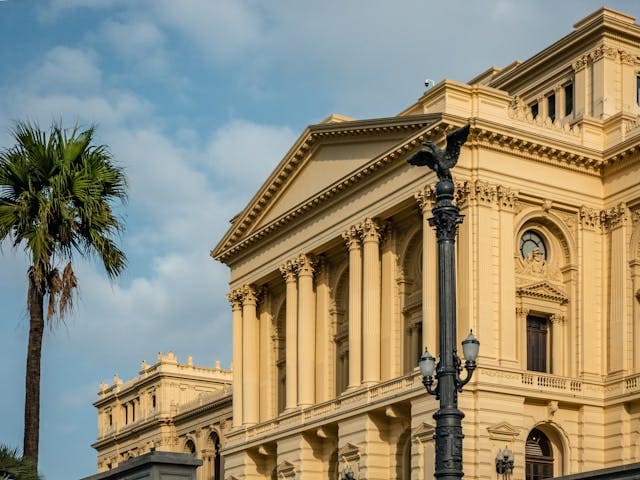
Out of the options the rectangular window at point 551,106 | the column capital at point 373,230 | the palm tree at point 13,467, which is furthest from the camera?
the rectangular window at point 551,106

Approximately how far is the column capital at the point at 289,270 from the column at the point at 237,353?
18.0 feet

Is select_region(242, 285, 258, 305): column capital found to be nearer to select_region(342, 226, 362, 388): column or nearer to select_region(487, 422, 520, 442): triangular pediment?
select_region(342, 226, 362, 388): column

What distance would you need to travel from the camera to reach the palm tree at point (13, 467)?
20.0 m

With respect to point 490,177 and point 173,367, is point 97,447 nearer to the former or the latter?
point 173,367

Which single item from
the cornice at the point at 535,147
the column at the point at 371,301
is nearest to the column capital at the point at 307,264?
the column at the point at 371,301

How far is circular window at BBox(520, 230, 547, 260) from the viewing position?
5186 cm

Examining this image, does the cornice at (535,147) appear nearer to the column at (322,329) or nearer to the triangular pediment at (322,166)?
the triangular pediment at (322,166)

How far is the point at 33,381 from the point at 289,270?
121ft

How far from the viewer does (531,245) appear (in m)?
52.1

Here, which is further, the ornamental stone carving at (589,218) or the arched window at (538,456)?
the ornamental stone carving at (589,218)

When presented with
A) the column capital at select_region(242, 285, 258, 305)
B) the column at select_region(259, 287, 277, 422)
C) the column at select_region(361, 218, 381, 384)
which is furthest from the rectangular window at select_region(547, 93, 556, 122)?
the column capital at select_region(242, 285, 258, 305)

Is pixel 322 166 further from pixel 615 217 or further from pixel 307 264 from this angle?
pixel 615 217

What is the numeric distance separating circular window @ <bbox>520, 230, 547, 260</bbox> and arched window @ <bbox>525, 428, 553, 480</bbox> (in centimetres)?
689

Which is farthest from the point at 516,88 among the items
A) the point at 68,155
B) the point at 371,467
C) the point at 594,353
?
the point at 68,155
